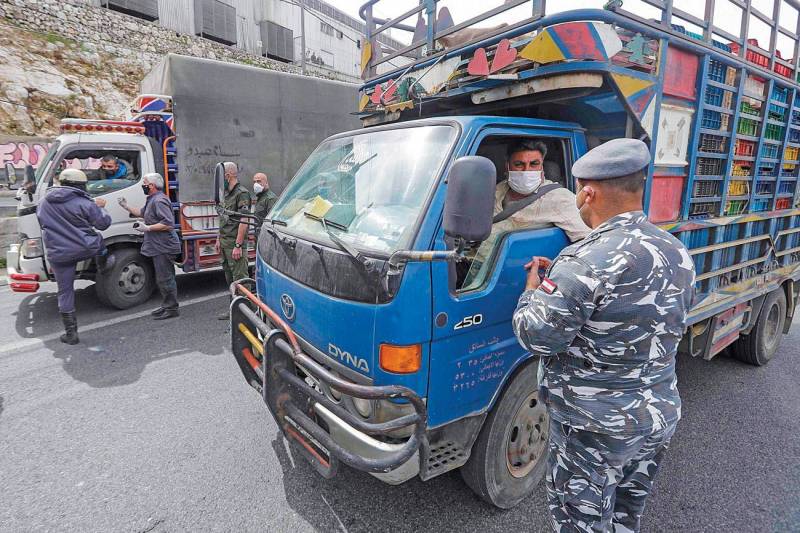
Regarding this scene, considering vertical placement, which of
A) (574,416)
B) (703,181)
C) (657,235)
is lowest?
(574,416)

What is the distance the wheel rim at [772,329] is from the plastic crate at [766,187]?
1.30 m

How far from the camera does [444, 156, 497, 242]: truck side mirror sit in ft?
5.57

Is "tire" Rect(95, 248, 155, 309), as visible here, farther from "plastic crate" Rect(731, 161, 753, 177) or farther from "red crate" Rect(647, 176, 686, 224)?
"plastic crate" Rect(731, 161, 753, 177)

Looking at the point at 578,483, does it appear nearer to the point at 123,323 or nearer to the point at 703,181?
the point at 703,181

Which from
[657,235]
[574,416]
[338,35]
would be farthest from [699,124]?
[338,35]

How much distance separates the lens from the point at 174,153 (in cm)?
612

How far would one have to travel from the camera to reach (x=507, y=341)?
7.50ft

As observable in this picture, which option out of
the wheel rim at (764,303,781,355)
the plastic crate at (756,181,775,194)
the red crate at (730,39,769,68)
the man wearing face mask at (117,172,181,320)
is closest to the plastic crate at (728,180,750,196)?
the plastic crate at (756,181,775,194)

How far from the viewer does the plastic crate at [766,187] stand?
381 centimetres

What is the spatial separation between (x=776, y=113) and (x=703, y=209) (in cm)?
139

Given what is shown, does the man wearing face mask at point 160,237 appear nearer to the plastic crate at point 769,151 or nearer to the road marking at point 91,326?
the road marking at point 91,326

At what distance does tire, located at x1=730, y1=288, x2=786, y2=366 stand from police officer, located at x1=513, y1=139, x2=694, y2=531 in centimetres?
366

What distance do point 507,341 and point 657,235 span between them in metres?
0.95

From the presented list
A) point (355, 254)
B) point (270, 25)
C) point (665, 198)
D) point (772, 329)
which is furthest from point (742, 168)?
point (270, 25)
